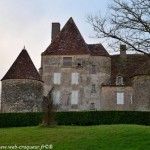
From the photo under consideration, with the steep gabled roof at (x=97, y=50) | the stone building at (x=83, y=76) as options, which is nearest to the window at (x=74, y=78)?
the stone building at (x=83, y=76)

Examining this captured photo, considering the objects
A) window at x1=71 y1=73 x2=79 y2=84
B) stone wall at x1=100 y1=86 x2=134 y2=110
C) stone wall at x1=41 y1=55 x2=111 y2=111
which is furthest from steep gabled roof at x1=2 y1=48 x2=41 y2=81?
stone wall at x1=100 y1=86 x2=134 y2=110

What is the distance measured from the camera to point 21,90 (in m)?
44.0

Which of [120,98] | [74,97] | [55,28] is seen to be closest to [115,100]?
[120,98]

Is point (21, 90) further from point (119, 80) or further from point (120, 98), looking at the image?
point (119, 80)

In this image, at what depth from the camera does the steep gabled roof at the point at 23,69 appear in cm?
4481

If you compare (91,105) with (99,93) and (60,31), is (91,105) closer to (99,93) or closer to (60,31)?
(99,93)

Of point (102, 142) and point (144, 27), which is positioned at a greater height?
point (144, 27)

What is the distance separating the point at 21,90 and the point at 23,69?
242 cm

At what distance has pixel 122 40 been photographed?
70.7 ft

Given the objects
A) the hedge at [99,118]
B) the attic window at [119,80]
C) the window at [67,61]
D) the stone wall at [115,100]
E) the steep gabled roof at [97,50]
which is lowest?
the hedge at [99,118]

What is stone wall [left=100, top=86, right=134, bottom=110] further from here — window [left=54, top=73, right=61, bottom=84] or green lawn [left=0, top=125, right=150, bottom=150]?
green lawn [left=0, top=125, right=150, bottom=150]

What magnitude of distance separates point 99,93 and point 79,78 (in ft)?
8.81

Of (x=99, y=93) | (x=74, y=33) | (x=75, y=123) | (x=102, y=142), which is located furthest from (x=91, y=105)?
(x=102, y=142)

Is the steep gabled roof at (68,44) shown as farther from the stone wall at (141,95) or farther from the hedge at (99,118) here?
the hedge at (99,118)
